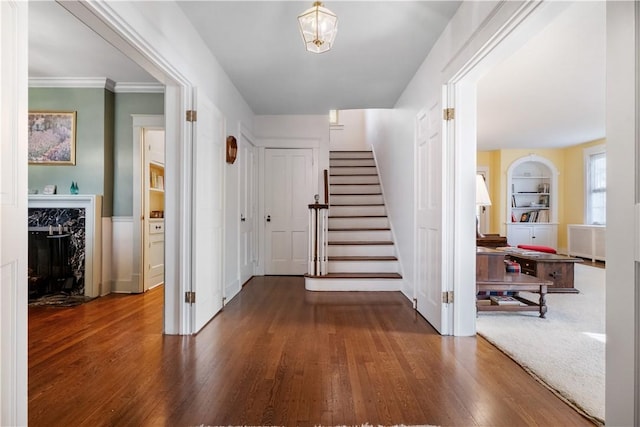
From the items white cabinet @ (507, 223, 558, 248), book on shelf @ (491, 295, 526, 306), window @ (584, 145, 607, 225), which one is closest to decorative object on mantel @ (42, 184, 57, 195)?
book on shelf @ (491, 295, 526, 306)

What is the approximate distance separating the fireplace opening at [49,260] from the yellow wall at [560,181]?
842 centimetres

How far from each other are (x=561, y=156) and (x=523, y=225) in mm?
1886

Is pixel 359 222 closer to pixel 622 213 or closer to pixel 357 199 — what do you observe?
pixel 357 199

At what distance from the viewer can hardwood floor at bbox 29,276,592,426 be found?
1.61m

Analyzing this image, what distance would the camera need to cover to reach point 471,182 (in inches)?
107

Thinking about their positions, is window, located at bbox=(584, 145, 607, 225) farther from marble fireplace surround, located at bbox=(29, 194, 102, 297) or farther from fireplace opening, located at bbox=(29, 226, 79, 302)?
fireplace opening, located at bbox=(29, 226, 79, 302)

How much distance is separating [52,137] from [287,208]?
309 centimetres

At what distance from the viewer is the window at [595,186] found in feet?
23.5

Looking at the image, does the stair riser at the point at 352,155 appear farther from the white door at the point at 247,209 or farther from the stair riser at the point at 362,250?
the stair riser at the point at 362,250

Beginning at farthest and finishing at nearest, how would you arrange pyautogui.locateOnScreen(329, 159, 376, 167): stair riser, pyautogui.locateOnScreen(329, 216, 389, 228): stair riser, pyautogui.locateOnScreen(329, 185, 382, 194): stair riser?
pyautogui.locateOnScreen(329, 159, 376, 167): stair riser < pyautogui.locateOnScreen(329, 185, 382, 194): stair riser < pyautogui.locateOnScreen(329, 216, 389, 228): stair riser

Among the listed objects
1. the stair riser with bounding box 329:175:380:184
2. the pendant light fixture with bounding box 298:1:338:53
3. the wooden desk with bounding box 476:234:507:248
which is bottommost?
the wooden desk with bounding box 476:234:507:248

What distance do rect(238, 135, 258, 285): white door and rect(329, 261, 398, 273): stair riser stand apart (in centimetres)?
119

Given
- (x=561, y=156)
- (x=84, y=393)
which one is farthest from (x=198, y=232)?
(x=561, y=156)

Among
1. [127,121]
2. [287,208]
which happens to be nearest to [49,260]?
[127,121]
